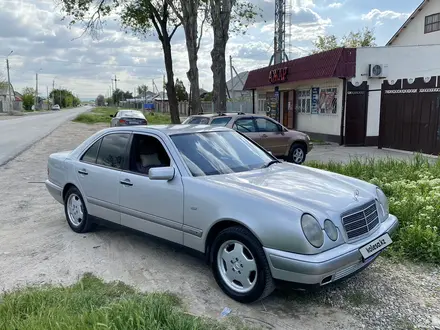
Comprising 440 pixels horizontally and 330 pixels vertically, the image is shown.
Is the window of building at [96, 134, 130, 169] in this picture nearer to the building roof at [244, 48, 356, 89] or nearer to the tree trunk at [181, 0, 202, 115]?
the tree trunk at [181, 0, 202, 115]

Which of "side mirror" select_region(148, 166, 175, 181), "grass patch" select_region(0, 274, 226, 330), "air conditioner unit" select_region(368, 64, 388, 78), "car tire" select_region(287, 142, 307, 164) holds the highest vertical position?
"air conditioner unit" select_region(368, 64, 388, 78)

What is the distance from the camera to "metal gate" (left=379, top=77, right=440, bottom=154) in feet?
39.5

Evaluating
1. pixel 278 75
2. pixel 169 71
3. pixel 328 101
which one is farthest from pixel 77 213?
pixel 169 71

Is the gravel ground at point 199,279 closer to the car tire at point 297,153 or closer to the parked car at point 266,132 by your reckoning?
the parked car at point 266,132

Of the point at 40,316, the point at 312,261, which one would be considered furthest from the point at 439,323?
the point at 40,316

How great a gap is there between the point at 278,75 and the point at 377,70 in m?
6.62

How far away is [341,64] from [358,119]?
235 cm

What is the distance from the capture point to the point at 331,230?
3281 millimetres

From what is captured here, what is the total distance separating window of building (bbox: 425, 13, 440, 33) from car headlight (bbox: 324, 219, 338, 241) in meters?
27.1

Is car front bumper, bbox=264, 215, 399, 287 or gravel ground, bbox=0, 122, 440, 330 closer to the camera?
car front bumper, bbox=264, 215, 399, 287

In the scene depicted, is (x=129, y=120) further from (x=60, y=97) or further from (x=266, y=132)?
(x=60, y=97)

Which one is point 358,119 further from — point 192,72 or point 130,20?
point 130,20

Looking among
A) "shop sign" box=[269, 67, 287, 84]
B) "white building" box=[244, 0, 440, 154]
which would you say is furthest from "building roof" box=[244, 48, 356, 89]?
"shop sign" box=[269, 67, 287, 84]

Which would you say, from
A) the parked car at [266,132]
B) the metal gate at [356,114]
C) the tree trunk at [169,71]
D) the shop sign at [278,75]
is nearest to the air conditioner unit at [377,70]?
the metal gate at [356,114]
